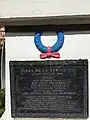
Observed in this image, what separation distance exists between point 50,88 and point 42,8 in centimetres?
126

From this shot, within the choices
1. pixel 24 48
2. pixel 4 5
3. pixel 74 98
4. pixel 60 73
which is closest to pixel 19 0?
pixel 4 5

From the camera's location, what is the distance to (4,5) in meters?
6.65

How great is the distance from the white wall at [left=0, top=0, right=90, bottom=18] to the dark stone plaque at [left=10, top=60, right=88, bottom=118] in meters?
0.76

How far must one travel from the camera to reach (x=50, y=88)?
22.0ft

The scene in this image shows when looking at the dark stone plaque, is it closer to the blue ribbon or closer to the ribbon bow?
the ribbon bow

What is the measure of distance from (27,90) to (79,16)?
1.44 metres

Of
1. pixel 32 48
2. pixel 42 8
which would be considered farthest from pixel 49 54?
pixel 42 8

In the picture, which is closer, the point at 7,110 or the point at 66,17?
the point at 66,17

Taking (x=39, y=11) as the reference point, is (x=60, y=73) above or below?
below

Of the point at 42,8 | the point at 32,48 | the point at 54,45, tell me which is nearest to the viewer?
the point at 42,8

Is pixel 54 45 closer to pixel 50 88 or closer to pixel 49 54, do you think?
pixel 49 54

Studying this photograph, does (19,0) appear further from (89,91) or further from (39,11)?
(89,91)

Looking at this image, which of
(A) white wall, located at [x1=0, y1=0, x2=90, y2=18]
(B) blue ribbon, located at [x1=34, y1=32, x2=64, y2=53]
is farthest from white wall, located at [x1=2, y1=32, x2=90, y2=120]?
(A) white wall, located at [x1=0, y1=0, x2=90, y2=18]

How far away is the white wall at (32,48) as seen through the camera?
21.7ft
